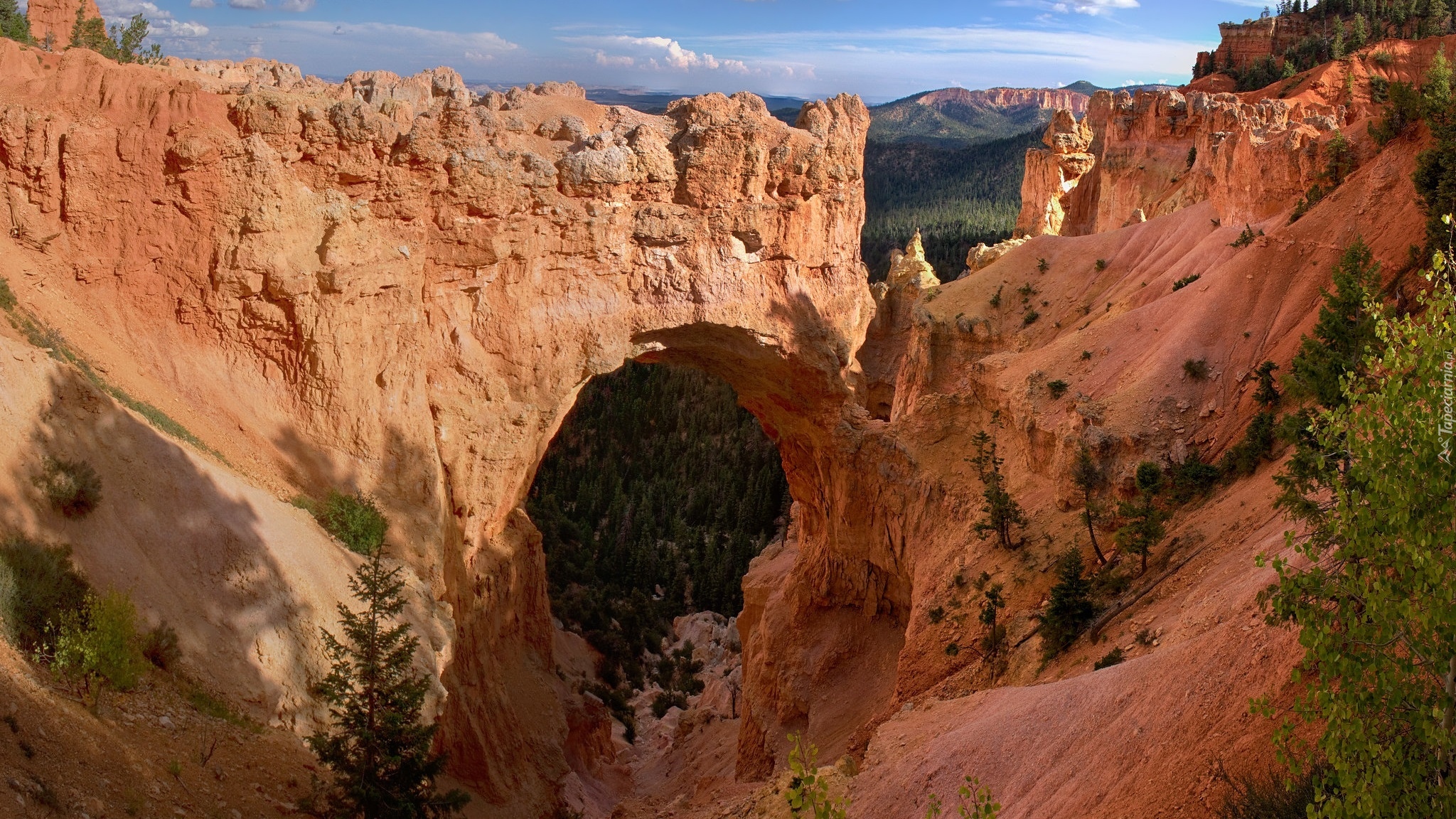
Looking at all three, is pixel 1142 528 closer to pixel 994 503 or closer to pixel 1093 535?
pixel 1093 535

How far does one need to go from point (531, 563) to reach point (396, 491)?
25.2ft

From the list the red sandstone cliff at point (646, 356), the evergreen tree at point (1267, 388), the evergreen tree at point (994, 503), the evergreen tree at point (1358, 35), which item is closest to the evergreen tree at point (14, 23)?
the red sandstone cliff at point (646, 356)

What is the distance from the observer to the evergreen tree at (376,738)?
12234mm

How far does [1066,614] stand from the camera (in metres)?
16.5

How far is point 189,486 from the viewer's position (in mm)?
15648

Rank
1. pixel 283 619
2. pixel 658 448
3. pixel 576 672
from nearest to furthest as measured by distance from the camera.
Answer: pixel 283 619 < pixel 576 672 < pixel 658 448

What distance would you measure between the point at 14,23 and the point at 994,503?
3415 cm

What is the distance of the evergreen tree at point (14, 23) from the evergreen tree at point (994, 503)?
90.8ft

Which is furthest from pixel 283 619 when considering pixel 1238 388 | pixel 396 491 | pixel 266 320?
pixel 1238 388

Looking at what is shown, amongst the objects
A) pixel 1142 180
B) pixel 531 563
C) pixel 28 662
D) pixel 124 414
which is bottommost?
pixel 531 563

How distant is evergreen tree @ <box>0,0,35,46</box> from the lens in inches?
1205

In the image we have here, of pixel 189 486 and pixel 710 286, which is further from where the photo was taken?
pixel 710 286

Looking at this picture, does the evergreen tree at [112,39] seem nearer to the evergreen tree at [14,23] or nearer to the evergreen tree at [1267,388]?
the evergreen tree at [14,23]

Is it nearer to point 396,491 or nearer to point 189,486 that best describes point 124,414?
point 189,486
